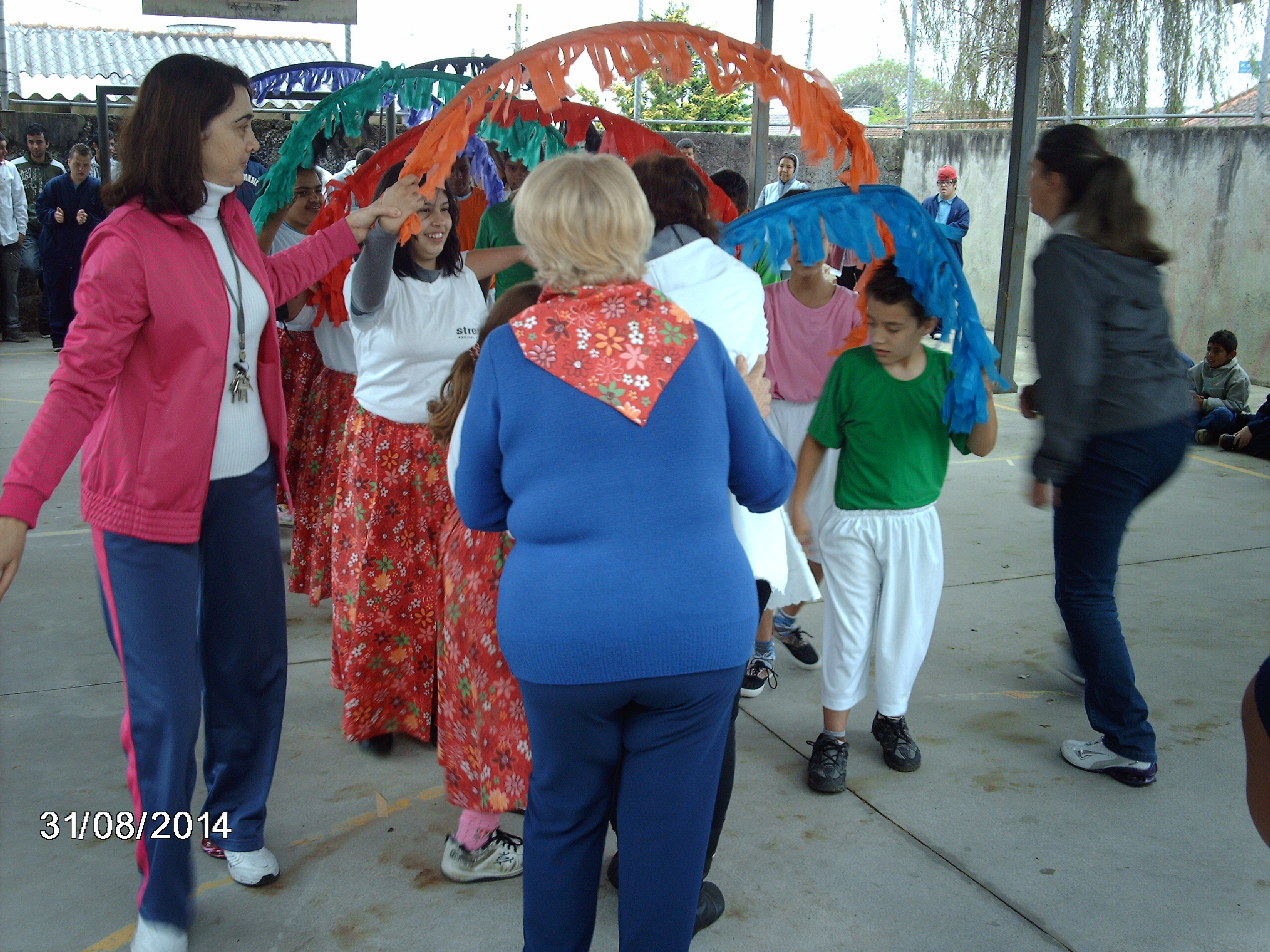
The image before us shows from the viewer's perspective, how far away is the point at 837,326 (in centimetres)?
369

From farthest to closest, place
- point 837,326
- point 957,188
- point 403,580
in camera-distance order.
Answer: point 957,188 → point 837,326 → point 403,580

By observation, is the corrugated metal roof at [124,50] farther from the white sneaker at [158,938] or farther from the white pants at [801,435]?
the white sneaker at [158,938]

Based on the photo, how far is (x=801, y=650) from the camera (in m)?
3.90

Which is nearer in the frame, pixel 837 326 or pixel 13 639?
pixel 837 326

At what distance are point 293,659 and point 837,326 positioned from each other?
7.50 feet

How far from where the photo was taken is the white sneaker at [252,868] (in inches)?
99.7

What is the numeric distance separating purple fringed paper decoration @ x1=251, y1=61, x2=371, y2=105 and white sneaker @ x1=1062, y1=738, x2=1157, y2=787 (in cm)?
845

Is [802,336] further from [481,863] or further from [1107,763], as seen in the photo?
[481,863]

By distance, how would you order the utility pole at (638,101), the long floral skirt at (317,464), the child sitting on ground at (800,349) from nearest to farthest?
1. the child sitting on ground at (800,349)
2. the long floral skirt at (317,464)
3. the utility pole at (638,101)

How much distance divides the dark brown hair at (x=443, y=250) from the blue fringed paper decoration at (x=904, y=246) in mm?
819

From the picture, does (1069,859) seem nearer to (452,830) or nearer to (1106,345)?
(1106,345)

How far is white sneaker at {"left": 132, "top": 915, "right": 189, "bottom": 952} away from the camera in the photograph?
7.30 feet

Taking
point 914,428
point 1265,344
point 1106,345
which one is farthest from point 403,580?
point 1265,344
